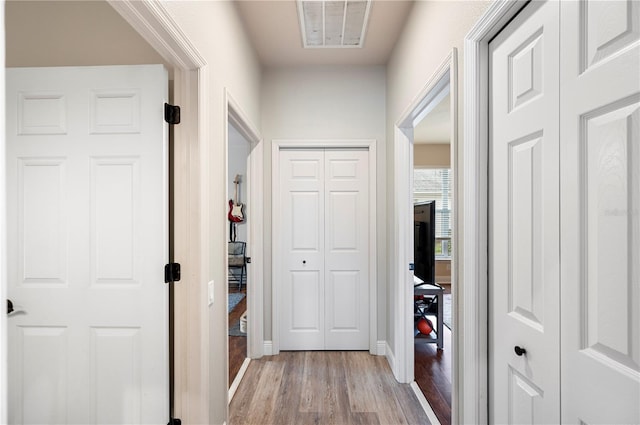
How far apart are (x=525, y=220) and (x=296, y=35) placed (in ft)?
7.27

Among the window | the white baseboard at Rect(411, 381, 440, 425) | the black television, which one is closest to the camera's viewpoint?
the white baseboard at Rect(411, 381, 440, 425)

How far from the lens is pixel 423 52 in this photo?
1982 mm

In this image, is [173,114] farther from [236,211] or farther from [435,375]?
[236,211]

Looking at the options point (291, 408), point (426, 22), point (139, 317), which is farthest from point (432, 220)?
point (139, 317)

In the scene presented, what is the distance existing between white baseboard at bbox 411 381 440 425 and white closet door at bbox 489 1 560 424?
89cm

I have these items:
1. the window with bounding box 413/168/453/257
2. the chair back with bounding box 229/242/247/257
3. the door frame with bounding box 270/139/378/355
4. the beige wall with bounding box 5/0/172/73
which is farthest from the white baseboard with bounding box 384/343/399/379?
the window with bounding box 413/168/453/257

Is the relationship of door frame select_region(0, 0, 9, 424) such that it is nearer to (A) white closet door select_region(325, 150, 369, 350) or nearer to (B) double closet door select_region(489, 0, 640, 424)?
(B) double closet door select_region(489, 0, 640, 424)

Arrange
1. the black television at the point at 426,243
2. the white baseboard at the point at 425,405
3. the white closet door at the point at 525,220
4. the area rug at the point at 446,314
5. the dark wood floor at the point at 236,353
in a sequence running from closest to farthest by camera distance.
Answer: the white closet door at the point at 525,220 → the white baseboard at the point at 425,405 → the dark wood floor at the point at 236,353 → the black television at the point at 426,243 → the area rug at the point at 446,314

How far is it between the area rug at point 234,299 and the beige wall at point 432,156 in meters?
3.98

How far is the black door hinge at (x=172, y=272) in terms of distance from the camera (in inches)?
59.0

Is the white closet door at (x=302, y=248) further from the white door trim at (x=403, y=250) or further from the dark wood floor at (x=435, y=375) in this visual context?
the dark wood floor at (x=435, y=375)

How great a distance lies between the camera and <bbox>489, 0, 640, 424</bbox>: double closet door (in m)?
0.77

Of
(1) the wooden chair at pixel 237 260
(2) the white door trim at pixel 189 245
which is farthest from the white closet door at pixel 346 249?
(1) the wooden chair at pixel 237 260

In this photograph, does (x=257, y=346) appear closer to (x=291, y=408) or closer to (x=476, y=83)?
(x=291, y=408)
